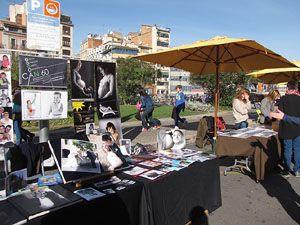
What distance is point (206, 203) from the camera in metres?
3.15

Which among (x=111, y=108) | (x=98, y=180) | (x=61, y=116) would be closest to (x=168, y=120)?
(x=111, y=108)

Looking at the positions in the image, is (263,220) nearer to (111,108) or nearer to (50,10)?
(111,108)

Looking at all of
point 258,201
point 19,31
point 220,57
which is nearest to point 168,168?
point 258,201

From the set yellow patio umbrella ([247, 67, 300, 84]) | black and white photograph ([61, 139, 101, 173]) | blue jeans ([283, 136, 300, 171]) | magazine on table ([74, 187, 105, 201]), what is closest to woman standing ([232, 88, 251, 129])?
blue jeans ([283, 136, 300, 171])

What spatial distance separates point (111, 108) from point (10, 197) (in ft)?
11.5

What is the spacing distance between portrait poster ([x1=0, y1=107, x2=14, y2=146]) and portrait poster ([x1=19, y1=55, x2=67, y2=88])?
0.74 metres

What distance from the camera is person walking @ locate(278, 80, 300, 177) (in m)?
4.71

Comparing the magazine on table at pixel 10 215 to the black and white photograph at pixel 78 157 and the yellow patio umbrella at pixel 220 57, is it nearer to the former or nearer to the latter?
the black and white photograph at pixel 78 157

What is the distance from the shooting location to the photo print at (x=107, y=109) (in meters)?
5.19

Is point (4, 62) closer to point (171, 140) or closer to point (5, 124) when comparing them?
point (5, 124)

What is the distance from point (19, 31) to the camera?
Answer: 217 ft

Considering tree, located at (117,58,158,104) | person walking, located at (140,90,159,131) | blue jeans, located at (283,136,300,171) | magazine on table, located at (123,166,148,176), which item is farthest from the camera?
tree, located at (117,58,158,104)

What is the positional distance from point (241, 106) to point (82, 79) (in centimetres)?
464

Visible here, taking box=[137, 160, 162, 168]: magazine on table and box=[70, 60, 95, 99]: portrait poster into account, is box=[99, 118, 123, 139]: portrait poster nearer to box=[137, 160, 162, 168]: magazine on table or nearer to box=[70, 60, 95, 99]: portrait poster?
box=[70, 60, 95, 99]: portrait poster
